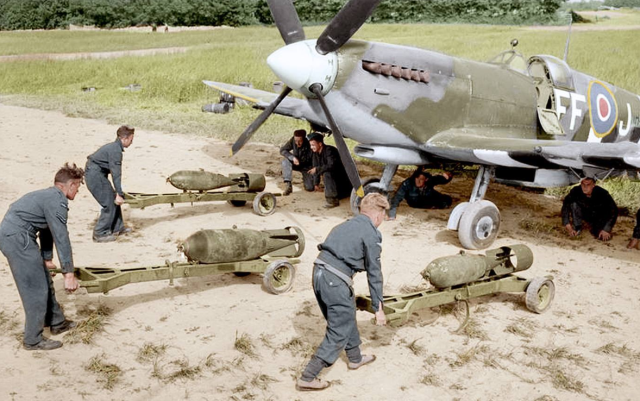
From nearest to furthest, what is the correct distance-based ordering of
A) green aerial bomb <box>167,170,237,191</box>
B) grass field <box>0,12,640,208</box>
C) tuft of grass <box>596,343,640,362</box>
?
tuft of grass <box>596,343,640,362</box>, green aerial bomb <box>167,170,237,191</box>, grass field <box>0,12,640,208</box>

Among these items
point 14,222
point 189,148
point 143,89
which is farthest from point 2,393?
point 143,89

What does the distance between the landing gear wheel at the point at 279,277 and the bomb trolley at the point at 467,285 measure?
64.5 inches

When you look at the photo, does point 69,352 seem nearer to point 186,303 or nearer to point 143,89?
point 186,303

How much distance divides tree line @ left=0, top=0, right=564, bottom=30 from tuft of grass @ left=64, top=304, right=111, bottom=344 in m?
53.4

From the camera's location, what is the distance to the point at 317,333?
6.05m

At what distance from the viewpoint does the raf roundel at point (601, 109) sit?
36.7ft

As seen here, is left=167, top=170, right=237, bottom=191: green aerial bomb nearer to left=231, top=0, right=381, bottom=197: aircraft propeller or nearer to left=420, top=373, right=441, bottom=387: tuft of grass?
left=231, top=0, right=381, bottom=197: aircraft propeller

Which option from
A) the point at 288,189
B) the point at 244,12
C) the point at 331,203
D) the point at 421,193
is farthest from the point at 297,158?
the point at 244,12

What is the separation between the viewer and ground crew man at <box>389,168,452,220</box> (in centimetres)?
1036

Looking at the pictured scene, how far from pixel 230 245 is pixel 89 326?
5.45 feet

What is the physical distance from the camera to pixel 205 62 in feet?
102

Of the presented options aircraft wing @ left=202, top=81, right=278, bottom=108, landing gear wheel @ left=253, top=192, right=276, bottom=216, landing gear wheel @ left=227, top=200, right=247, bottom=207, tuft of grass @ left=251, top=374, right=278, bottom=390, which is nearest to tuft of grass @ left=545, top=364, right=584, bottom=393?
tuft of grass @ left=251, top=374, right=278, bottom=390

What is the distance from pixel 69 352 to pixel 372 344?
2.84 m

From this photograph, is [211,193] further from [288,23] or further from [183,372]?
[183,372]
